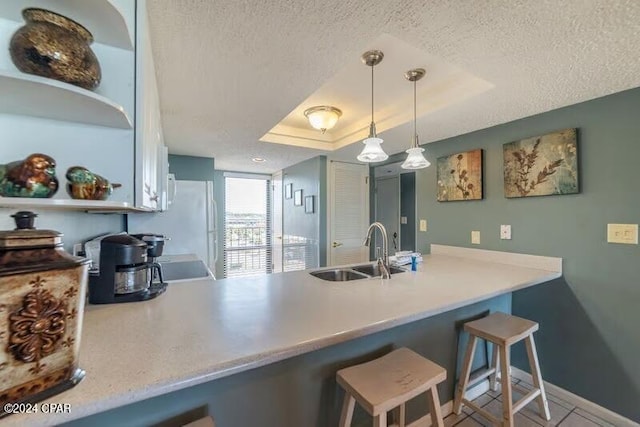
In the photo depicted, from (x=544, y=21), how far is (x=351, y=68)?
1.00 metres

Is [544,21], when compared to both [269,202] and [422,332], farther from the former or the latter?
[269,202]

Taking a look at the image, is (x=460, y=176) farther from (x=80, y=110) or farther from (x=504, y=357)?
(x=80, y=110)

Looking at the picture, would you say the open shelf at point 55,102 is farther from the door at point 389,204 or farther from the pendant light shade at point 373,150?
the door at point 389,204

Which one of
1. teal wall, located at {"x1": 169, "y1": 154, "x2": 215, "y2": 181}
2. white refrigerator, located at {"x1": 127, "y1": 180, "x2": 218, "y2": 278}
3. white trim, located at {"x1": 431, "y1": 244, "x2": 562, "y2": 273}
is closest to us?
white trim, located at {"x1": 431, "y1": 244, "x2": 562, "y2": 273}

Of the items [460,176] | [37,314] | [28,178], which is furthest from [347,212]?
[37,314]

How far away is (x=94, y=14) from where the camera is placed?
838 mm

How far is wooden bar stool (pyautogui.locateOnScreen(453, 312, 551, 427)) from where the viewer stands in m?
1.47

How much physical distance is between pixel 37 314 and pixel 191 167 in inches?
138

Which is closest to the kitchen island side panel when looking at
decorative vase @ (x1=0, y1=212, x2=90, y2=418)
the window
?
decorative vase @ (x1=0, y1=212, x2=90, y2=418)

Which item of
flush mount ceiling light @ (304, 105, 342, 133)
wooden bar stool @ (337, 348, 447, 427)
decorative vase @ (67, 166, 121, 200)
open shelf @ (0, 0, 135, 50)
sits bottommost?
wooden bar stool @ (337, 348, 447, 427)

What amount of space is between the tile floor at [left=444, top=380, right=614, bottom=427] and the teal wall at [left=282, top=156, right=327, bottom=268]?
227 cm

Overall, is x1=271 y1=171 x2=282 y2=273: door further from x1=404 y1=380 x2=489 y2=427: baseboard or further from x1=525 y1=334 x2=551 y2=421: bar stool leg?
x1=525 y1=334 x2=551 y2=421: bar stool leg

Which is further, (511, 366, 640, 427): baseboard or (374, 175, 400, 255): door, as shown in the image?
(374, 175, 400, 255): door

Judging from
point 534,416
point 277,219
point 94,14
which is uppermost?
point 94,14
